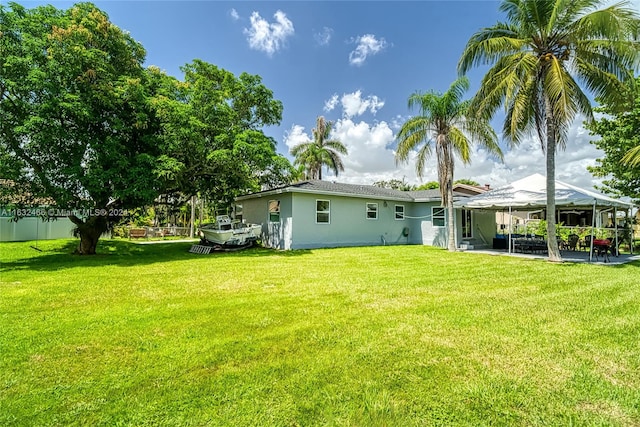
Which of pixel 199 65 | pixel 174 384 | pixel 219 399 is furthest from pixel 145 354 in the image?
pixel 199 65

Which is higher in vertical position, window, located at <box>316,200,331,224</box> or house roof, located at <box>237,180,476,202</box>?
house roof, located at <box>237,180,476,202</box>

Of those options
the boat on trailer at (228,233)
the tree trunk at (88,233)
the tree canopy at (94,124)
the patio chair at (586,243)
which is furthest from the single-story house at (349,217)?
the tree trunk at (88,233)

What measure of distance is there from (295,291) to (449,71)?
44.4 ft

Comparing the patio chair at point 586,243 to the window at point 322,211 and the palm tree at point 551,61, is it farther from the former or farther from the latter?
the window at point 322,211

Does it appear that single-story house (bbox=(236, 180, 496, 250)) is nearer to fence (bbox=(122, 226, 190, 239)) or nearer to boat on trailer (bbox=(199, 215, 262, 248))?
boat on trailer (bbox=(199, 215, 262, 248))

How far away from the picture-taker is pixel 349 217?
649 inches

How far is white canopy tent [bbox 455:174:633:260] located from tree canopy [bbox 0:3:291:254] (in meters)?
9.32

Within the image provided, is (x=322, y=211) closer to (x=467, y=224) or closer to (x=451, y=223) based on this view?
(x=451, y=223)

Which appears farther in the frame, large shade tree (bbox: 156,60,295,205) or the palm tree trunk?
the palm tree trunk

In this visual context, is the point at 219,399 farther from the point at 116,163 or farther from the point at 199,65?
the point at 199,65

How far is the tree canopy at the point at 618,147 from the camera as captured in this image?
1558cm

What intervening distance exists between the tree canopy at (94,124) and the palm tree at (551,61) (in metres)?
8.68

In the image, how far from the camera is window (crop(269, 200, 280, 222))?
15.3 meters

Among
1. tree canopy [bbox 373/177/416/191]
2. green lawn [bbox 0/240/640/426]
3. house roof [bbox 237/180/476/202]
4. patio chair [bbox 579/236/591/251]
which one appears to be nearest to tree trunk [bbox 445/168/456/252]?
house roof [bbox 237/180/476/202]
